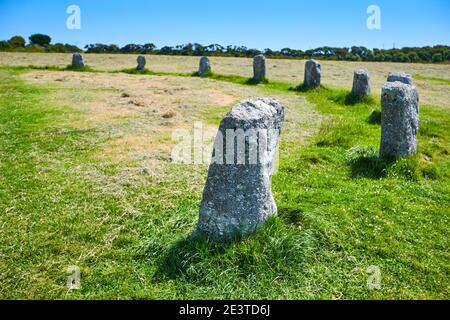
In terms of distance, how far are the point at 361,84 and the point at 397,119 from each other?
9939mm

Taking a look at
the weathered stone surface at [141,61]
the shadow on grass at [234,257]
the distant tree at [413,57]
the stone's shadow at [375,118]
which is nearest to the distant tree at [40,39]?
the weathered stone surface at [141,61]

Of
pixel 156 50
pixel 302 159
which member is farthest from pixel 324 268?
pixel 156 50

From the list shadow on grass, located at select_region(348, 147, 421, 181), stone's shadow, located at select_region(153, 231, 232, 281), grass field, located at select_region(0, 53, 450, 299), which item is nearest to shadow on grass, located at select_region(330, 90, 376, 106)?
grass field, located at select_region(0, 53, 450, 299)

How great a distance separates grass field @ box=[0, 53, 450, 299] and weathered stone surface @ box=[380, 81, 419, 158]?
45 centimetres

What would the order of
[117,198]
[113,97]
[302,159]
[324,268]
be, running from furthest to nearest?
1. [113,97]
2. [302,159]
3. [117,198]
4. [324,268]

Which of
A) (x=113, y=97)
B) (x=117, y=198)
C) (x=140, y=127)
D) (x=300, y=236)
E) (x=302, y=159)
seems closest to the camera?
(x=300, y=236)

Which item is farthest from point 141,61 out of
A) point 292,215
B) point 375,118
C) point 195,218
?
point 292,215

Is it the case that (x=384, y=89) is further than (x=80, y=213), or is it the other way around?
(x=384, y=89)

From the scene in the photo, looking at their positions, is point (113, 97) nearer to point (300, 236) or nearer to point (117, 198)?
point (117, 198)

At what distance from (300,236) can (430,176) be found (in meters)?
5.28

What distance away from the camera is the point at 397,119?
33.4 feet

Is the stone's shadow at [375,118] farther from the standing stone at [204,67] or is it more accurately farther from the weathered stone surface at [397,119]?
the standing stone at [204,67]

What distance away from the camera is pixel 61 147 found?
12.0 m
